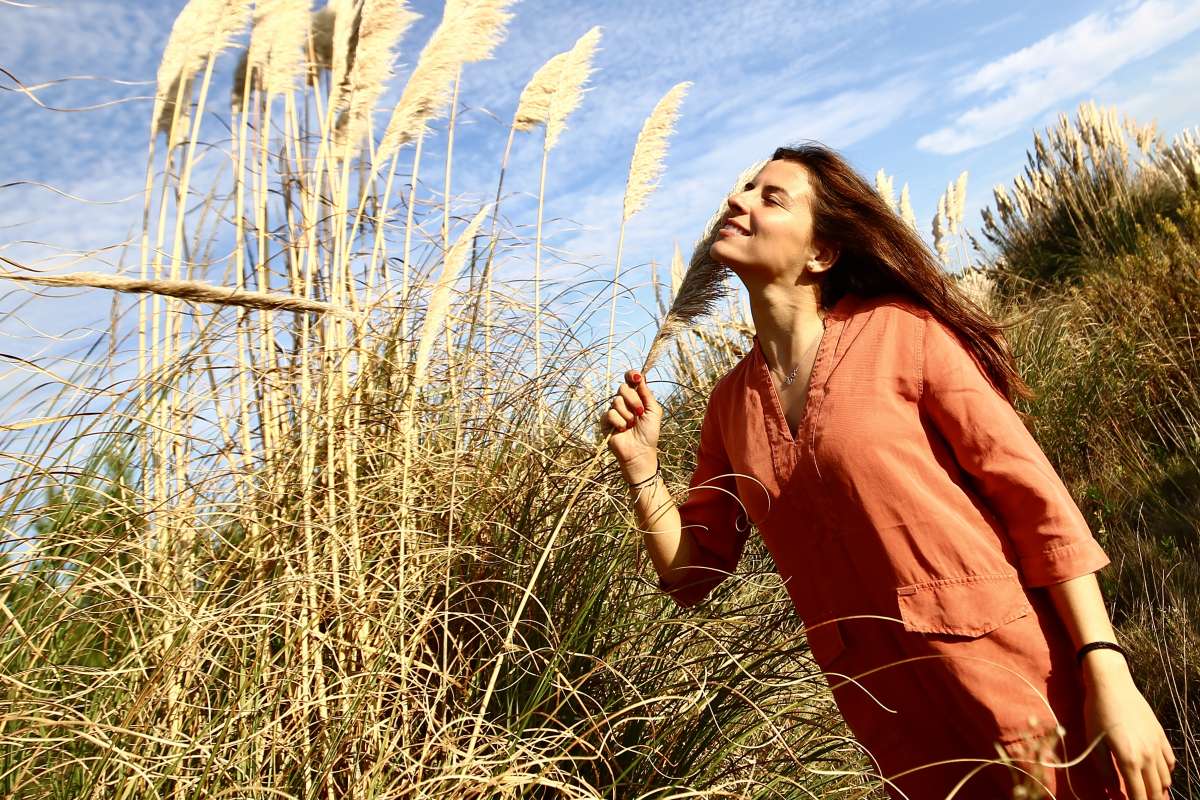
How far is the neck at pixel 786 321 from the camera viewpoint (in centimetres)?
216

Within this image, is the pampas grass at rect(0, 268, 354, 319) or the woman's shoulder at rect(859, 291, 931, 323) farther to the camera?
the woman's shoulder at rect(859, 291, 931, 323)

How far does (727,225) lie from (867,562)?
863mm

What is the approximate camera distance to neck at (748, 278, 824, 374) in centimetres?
216

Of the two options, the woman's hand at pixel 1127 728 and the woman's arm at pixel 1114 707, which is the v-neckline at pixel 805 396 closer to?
the woman's arm at pixel 1114 707

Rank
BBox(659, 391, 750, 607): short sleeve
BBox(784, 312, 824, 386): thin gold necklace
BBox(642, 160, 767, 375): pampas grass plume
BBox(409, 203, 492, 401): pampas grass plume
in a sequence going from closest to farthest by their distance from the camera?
BBox(784, 312, 824, 386): thin gold necklace → BBox(659, 391, 750, 607): short sleeve → BBox(642, 160, 767, 375): pampas grass plume → BBox(409, 203, 492, 401): pampas grass plume

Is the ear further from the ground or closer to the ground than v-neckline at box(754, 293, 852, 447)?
further from the ground

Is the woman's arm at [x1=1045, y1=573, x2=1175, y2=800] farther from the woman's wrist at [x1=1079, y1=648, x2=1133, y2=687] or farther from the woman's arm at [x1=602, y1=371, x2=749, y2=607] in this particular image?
the woman's arm at [x1=602, y1=371, x2=749, y2=607]

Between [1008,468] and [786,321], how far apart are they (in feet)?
2.05

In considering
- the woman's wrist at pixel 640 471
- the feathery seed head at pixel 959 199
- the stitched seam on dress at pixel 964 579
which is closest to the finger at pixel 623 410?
the woman's wrist at pixel 640 471

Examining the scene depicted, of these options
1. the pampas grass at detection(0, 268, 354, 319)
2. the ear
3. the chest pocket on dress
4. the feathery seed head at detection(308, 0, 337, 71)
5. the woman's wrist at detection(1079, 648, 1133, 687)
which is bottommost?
the woman's wrist at detection(1079, 648, 1133, 687)

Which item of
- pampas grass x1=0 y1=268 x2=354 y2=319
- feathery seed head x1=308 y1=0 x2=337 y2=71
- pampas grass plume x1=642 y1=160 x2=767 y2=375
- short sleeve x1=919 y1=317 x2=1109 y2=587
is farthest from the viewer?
feathery seed head x1=308 y1=0 x2=337 y2=71

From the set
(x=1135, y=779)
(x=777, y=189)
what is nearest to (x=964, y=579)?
(x=1135, y=779)

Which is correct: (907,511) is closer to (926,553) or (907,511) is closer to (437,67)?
(926,553)

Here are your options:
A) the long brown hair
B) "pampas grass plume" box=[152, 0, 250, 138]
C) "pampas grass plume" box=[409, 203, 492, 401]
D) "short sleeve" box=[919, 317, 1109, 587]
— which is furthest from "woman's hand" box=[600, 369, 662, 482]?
"pampas grass plume" box=[152, 0, 250, 138]
